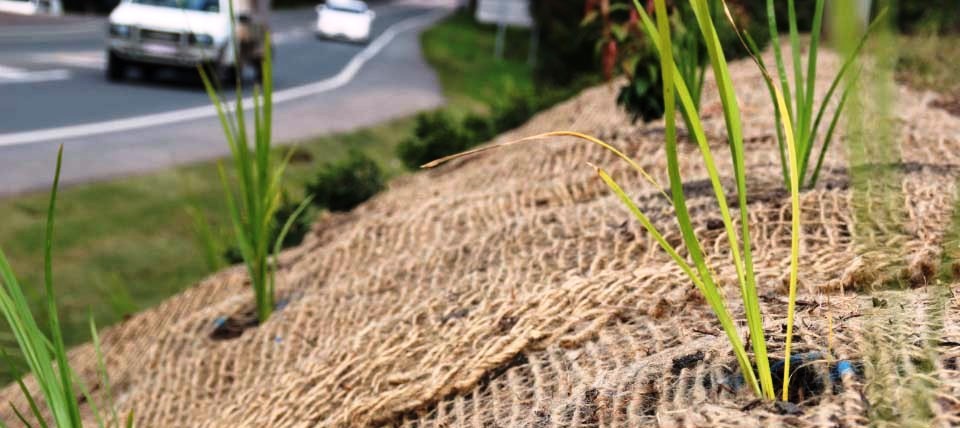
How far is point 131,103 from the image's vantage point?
13.5 m

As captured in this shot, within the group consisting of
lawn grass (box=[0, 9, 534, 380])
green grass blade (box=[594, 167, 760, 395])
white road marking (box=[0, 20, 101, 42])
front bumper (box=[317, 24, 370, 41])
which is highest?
green grass blade (box=[594, 167, 760, 395])

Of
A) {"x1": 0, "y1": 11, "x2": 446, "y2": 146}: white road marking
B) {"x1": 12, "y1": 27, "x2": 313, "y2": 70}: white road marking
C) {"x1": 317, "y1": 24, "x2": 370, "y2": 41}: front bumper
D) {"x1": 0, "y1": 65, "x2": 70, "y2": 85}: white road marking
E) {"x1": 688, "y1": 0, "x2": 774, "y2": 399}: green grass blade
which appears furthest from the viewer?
{"x1": 317, "y1": 24, "x2": 370, "y2": 41}: front bumper

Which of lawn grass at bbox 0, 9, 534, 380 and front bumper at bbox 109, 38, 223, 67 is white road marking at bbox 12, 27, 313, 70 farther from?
lawn grass at bbox 0, 9, 534, 380

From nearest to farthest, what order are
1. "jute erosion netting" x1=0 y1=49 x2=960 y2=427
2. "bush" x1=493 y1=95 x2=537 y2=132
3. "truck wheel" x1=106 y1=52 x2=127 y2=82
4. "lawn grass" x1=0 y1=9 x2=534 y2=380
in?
"jute erosion netting" x1=0 y1=49 x2=960 y2=427, "lawn grass" x1=0 y1=9 x2=534 y2=380, "bush" x1=493 y1=95 x2=537 y2=132, "truck wheel" x1=106 y1=52 x2=127 y2=82

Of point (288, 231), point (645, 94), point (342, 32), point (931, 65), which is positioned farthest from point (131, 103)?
point (342, 32)

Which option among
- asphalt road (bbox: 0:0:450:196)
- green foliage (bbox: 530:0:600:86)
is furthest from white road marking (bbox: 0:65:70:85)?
green foliage (bbox: 530:0:600:86)

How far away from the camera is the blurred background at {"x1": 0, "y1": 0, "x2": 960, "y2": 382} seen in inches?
249

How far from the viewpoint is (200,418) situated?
124 inches

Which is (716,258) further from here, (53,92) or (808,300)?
(53,92)

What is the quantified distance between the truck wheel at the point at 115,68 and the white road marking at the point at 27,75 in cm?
54

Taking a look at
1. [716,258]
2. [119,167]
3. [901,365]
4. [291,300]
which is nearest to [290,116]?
[119,167]

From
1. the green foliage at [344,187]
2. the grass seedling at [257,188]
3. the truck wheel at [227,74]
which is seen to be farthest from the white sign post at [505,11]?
the grass seedling at [257,188]

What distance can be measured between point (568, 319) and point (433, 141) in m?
5.23

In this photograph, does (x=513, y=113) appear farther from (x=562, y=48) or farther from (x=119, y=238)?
(x=562, y=48)
